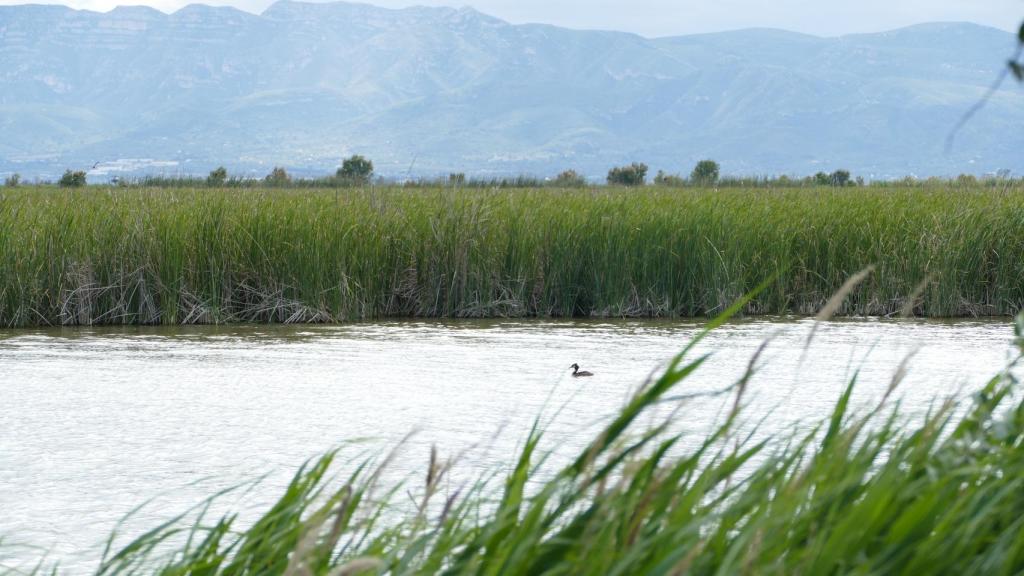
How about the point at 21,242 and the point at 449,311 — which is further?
the point at 449,311

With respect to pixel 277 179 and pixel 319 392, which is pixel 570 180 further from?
pixel 319 392

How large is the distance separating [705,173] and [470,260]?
27395 millimetres

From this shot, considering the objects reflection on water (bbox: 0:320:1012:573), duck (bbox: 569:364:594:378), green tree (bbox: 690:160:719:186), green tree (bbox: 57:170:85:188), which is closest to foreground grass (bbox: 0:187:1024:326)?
reflection on water (bbox: 0:320:1012:573)

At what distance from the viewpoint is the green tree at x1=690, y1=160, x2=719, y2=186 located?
29000 mm

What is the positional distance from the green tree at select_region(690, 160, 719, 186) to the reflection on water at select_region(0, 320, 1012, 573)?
18.9 meters

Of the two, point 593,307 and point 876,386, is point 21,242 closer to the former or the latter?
point 593,307

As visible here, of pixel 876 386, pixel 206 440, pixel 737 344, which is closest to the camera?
pixel 206 440

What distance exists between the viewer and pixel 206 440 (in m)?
5.60

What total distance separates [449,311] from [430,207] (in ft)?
3.78

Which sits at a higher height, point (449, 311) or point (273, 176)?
point (273, 176)

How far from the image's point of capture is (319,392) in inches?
269

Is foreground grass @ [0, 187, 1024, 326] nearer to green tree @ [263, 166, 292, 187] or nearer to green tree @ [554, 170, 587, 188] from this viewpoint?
green tree @ [263, 166, 292, 187]

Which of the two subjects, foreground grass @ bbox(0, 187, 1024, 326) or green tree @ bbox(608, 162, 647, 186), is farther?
green tree @ bbox(608, 162, 647, 186)

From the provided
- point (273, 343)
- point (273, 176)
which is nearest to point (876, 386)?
point (273, 343)
